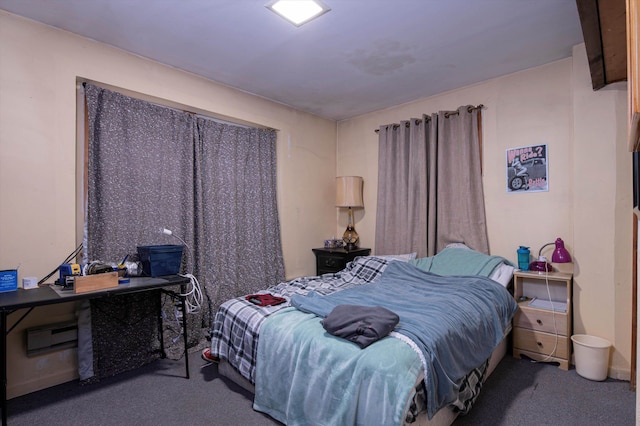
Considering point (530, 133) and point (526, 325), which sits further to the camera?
point (530, 133)

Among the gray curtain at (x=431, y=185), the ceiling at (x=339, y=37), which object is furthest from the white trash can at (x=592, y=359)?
the ceiling at (x=339, y=37)

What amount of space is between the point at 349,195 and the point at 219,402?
8.77ft

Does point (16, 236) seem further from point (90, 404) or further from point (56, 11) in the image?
point (56, 11)

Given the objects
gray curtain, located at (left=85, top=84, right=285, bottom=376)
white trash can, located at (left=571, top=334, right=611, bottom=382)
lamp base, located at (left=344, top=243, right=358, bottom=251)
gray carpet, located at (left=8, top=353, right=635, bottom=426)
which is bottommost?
gray carpet, located at (left=8, top=353, right=635, bottom=426)

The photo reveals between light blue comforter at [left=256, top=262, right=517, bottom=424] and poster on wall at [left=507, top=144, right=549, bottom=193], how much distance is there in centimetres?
A: 101

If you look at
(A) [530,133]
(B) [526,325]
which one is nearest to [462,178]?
(A) [530,133]

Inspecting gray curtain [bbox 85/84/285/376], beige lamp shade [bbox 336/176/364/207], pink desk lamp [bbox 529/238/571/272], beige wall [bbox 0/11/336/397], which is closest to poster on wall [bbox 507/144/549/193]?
pink desk lamp [bbox 529/238/571/272]

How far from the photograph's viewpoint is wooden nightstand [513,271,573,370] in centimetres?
248

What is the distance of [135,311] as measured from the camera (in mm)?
2607

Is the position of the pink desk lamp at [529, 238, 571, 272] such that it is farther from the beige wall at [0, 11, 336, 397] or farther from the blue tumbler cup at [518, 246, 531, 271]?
the beige wall at [0, 11, 336, 397]

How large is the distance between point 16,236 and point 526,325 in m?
3.79

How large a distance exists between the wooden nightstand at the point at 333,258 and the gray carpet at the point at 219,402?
72.4 inches

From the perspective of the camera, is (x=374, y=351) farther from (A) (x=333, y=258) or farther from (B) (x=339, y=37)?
(A) (x=333, y=258)

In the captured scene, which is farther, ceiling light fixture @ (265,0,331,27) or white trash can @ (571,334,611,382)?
white trash can @ (571,334,611,382)
